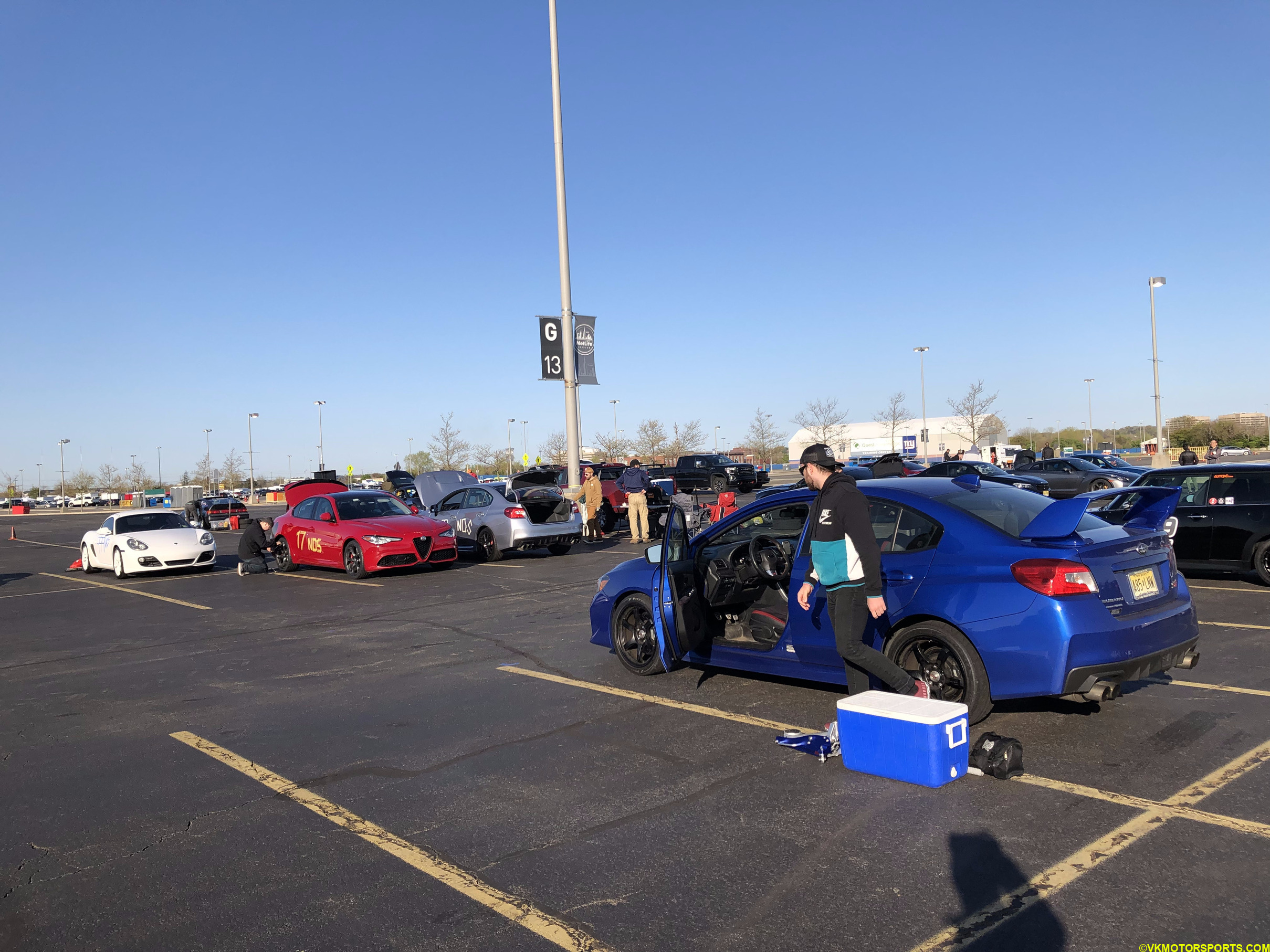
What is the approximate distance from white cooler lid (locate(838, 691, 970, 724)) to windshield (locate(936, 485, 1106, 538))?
4.11 feet

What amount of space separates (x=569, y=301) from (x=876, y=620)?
16.9 m

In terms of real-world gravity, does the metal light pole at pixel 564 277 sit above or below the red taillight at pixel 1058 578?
above

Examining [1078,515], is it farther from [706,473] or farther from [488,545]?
[706,473]

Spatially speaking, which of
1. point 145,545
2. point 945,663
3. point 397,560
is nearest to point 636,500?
point 397,560

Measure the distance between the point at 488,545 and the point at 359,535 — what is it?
114 inches

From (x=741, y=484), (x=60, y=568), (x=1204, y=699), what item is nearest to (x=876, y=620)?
(x=1204, y=699)

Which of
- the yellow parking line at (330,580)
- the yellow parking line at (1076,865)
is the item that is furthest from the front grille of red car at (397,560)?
the yellow parking line at (1076,865)

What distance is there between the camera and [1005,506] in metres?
5.75

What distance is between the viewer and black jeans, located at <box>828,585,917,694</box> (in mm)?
5145

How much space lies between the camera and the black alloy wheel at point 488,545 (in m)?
17.0

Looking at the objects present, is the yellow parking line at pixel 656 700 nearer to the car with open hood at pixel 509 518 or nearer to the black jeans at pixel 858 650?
the black jeans at pixel 858 650

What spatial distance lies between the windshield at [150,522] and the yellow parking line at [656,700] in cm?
1245

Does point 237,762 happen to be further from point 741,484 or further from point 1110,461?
point 741,484

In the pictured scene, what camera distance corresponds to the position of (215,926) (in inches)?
135
